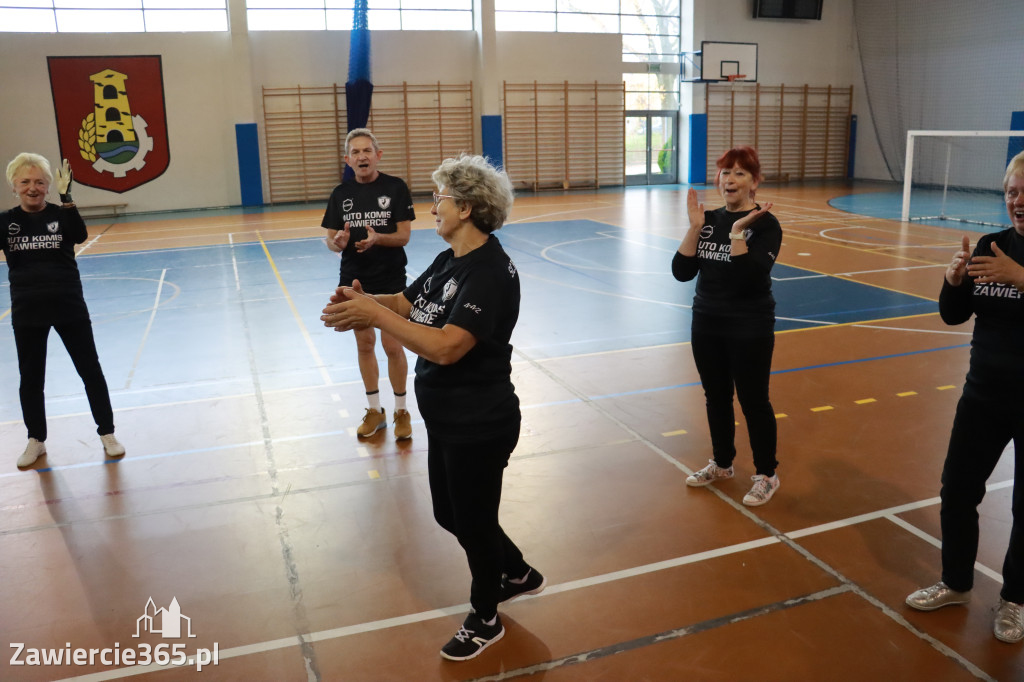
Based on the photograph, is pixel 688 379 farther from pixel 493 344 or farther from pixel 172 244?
pixel 172 244

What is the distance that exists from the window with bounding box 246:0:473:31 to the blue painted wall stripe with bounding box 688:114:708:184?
817 cm

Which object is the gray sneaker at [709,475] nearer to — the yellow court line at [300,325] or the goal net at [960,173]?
the yellow court line at [300,325]

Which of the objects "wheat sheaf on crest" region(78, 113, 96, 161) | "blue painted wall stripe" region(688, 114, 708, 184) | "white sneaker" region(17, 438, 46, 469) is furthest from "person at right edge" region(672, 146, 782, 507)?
"blue painted wall stripe" region(688, 114, 708, 184)

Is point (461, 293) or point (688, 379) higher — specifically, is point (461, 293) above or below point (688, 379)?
above

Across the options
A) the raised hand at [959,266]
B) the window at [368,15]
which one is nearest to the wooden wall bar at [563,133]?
the window at [368,15]

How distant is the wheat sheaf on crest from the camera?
2038 centimetres

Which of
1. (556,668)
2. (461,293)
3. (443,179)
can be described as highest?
(443,179)

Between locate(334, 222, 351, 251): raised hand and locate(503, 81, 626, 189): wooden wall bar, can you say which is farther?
locate(503, 81, 626, 189): wooden wall bar

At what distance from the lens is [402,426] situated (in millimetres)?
5621

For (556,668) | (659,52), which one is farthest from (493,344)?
(659,52)

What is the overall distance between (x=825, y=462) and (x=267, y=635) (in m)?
3.56

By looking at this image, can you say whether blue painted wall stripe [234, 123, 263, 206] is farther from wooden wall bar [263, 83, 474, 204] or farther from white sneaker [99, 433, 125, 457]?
white sneaker [99, 433, 125, 457]

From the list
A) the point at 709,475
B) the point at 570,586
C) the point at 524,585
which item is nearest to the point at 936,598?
the point at 709,475

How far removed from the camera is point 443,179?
2975 mm
